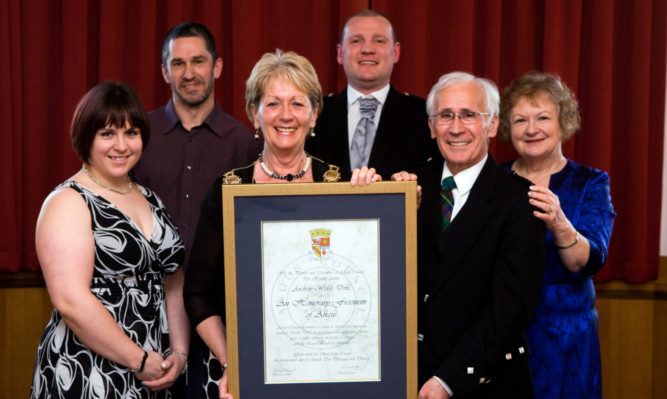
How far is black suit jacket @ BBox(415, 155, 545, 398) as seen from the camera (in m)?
1.88

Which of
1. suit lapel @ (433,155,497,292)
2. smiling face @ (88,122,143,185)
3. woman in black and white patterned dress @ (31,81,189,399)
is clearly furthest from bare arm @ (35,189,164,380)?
suit lapel @ (433,155,497,292)

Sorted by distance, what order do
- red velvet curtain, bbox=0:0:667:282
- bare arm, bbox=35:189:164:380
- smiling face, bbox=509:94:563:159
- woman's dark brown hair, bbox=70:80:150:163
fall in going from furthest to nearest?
red velvet curtain, bbox=0:0:667:282 < smiling face, bbox=509:94:563:159 < woman's dark brown hair, bbox=70:80:150:163 < bare arm, bbox=35:189:164:380

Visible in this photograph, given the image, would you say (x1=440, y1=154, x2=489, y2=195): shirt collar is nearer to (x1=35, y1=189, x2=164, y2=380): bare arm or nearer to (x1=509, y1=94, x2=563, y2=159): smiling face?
(x1=509, y1=94, x2=563, y2=159): smiling face

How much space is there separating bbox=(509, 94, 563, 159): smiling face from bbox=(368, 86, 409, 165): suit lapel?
46cm

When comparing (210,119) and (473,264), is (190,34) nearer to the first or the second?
(210,119)

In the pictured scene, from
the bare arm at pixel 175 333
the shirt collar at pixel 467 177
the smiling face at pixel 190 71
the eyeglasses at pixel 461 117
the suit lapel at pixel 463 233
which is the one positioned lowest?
the bare arm at pixel 175 333

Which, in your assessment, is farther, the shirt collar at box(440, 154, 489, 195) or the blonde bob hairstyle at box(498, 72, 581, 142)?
the blonde bob hairstyle at box(498, 72, 581, 142)

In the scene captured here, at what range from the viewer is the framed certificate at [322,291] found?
5.66 ft

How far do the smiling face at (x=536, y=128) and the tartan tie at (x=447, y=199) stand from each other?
653 mm

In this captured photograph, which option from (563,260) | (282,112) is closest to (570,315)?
(563,260)

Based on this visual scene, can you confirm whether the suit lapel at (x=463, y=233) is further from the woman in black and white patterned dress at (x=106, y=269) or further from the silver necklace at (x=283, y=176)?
the woman in black and white patterned dress at (x=106, y=269)

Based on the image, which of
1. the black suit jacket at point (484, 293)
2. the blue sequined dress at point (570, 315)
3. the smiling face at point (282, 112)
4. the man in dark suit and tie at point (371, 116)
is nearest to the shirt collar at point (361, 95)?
the man in dark suit and tie at point (371, 116)

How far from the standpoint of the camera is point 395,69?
359 cm

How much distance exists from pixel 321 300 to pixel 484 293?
19.8 inches
